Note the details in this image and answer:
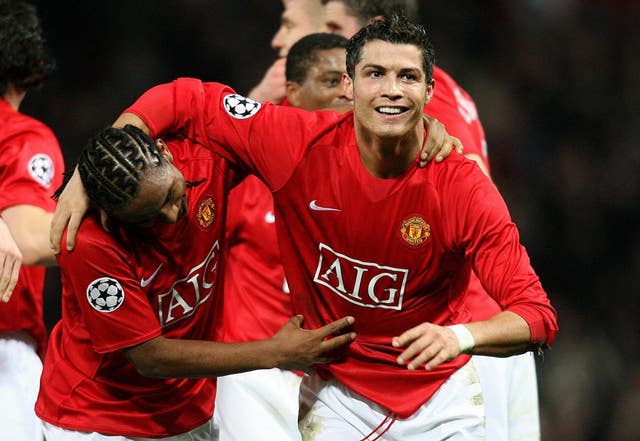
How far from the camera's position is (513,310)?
120 inches

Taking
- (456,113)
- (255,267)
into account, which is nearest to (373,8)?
(456,113)

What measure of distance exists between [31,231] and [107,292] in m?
0.70

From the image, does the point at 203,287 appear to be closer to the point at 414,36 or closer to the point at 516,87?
the point at 414,36

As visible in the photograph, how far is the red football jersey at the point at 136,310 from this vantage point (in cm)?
329

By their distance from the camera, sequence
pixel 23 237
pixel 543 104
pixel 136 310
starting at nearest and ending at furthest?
pixel 136 310 < pixel 23 237 < pixel 543 104

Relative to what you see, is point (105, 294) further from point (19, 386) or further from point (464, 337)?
point (464, 337)

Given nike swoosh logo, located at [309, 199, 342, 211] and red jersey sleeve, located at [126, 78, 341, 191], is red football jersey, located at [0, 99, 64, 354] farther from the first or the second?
nike swoosh logo, located at [309, 199, 342, 211]

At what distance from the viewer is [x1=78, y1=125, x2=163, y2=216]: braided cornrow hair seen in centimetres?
318

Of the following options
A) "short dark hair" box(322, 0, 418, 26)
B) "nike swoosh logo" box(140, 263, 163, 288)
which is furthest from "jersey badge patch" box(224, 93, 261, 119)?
"short dark hair" box(322, 0, 418, 26)

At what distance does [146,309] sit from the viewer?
11.0 feet

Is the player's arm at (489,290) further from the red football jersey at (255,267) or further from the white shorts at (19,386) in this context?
the white shorts at (19,386)

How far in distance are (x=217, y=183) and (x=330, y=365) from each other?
2.22 ft

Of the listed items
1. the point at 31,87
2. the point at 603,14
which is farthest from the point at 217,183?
the point at 603,14

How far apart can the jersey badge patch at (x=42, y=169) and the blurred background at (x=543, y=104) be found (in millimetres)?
2387
